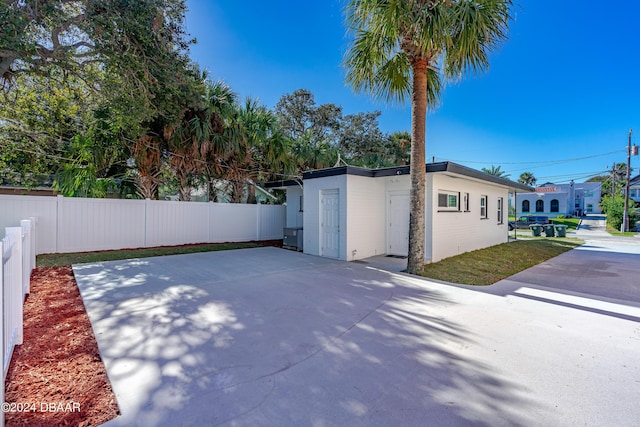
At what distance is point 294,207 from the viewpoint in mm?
12945

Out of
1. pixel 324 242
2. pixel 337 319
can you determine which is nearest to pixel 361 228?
pixel 324 242

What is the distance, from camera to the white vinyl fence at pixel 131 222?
855 centimetres

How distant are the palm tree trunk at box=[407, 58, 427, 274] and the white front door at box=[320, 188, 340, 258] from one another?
268 centimetres

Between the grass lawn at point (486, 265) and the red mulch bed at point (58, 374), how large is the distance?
6346 millimetres

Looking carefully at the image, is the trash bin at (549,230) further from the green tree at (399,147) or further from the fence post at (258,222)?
the fence post at (258,222)

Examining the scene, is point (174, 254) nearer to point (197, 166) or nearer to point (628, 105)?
point (197, 166)

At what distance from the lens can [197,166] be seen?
37.9 feet

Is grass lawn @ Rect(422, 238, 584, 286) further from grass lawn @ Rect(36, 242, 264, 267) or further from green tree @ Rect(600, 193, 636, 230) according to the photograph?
green tree @ Rect(600, 193, 636, 230)

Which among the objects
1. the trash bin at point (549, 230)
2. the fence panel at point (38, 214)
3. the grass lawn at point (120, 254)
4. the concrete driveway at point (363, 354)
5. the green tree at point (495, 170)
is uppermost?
the green tree at point (495, 170)

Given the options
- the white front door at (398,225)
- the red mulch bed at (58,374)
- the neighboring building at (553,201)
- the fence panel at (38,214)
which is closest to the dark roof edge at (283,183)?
the white front door at (398,225)

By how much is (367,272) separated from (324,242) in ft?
8.58

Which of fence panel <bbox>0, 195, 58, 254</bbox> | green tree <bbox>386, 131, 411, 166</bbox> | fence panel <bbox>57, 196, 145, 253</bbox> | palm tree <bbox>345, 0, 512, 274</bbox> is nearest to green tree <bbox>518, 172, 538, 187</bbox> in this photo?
green tree <bbox>386, 131, 411, 166</bbox>

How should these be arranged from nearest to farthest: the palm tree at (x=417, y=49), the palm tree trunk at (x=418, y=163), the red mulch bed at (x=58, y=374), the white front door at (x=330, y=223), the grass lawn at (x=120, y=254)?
the red mulch bed at (x=58, y=374)
the palm tree at (x=417, y=49)
the palm tree trunk at (x=418, y=163)
the grass lawn at (x=120, y=254)
the white front door at (x=330, y=223)

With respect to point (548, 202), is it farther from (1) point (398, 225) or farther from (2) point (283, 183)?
(2) point (283, 183)
